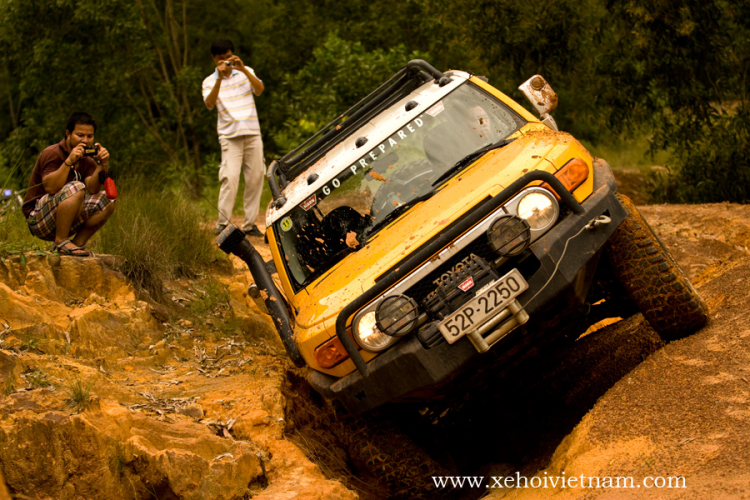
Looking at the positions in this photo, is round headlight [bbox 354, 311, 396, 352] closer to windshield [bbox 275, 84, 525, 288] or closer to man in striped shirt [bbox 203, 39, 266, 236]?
windshield [bbox 275, 84, 525, 288]

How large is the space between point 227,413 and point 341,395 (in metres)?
0.89

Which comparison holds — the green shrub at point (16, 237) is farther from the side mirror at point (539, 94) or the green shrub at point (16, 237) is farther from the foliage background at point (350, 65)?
the side mirror at point (539, 94)

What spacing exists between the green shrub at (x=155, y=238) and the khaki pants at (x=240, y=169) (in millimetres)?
391

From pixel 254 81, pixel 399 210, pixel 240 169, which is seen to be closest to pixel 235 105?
pixel 254 81

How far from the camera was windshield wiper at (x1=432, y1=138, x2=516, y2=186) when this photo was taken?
14.4 feet

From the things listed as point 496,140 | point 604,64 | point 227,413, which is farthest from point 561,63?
point 227,413

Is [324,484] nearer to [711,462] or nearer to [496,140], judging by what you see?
[711,462]

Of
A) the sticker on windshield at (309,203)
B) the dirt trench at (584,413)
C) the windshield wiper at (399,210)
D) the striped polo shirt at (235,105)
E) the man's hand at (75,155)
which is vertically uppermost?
the striped polo shirt at (235,105)

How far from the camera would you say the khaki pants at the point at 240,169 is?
757 cm

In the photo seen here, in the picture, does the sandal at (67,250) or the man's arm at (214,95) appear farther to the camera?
the man's arm at (214,95)

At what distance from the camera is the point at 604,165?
14.1ft

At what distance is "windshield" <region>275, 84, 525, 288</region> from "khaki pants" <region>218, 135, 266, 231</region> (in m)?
2.80

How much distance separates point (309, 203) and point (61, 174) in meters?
2.01

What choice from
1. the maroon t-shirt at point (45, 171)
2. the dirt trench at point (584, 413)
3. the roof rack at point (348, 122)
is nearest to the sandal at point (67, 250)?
the maroon t-shirt at point (45, 171)
